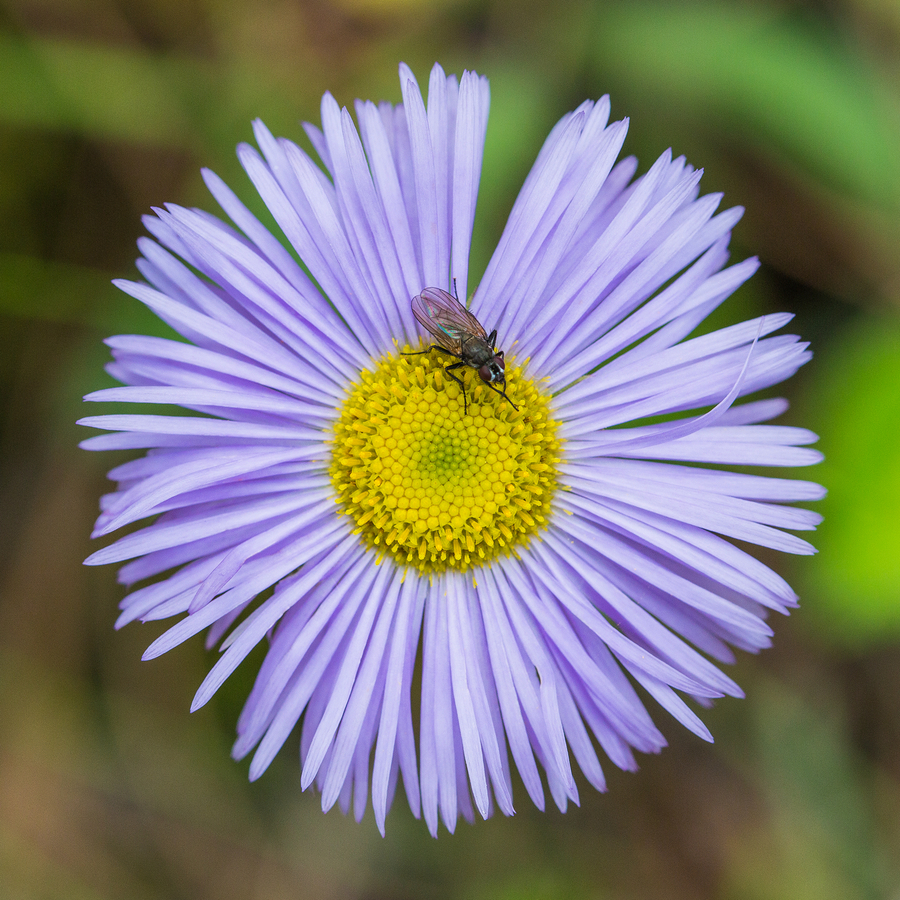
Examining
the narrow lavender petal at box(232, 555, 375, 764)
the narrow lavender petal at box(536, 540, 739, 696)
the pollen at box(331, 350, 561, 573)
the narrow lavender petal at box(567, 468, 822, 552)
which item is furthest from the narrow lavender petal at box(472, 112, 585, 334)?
the narrow lavender petal at box(232, 555, 375, 764)

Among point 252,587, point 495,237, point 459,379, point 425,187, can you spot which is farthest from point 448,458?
point 495,237

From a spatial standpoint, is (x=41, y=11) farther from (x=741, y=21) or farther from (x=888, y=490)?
(x=888, y=490)

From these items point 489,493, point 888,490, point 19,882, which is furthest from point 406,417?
point 19,882

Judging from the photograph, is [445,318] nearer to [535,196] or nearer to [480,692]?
[535,196]

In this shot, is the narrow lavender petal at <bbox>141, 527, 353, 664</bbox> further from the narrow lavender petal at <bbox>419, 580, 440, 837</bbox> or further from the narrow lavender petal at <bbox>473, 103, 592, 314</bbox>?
the narrow lavender petal at <bbox>473, 103, 592, 314</bbox>

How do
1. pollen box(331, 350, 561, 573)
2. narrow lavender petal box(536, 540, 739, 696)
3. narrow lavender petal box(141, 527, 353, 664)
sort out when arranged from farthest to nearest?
1. pollen box(331, 350, 561, 573)
2. narrow lavender petal box(536, 540, 739, 696)
3. narrow lavender petal box(141, 527, 353, 664)

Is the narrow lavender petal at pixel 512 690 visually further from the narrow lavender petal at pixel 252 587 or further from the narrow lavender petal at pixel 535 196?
the narrow lavender petal at pixel 535 196
